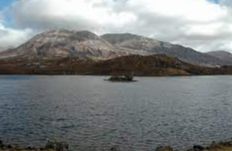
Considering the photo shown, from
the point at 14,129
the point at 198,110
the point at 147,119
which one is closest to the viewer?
the point at 14,129

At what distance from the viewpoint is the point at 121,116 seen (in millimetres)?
72750

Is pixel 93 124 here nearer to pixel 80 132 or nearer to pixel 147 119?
pixel 80 132

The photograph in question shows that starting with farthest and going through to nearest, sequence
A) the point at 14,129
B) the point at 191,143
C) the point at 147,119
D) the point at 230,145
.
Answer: the point at 147,119, the point at 14,129, the point at 191,143, the point at 230,145

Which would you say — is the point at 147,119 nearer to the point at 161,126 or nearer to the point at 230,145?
the point at 161,126

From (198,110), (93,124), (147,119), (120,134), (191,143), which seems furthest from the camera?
(198,110)

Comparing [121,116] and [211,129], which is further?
[121,116]

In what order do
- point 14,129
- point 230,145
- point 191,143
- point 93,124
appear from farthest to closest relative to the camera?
point 93,124 → point 14,129 → point 191,143 → point 230,145

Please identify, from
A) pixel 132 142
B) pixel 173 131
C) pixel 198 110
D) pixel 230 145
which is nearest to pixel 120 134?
pixel 132 142

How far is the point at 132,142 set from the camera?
48.5m

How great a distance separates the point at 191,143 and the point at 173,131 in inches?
325

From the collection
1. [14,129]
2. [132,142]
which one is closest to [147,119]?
[132,142]

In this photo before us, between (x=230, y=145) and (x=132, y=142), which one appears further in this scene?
(x=132, y=142)

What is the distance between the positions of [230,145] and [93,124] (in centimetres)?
2789

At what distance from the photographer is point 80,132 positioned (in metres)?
54.9
